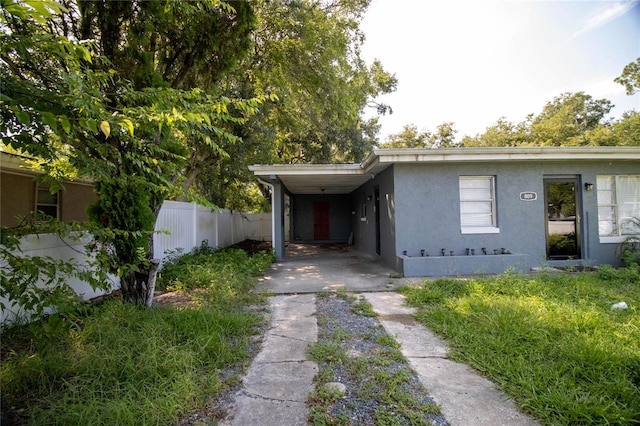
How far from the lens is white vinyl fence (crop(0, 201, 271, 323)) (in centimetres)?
376

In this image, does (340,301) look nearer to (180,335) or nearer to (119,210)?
(180,335)

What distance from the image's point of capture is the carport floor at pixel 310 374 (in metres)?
2.11

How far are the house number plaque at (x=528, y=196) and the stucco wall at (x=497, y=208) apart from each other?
7 cm

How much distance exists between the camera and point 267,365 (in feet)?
9.29

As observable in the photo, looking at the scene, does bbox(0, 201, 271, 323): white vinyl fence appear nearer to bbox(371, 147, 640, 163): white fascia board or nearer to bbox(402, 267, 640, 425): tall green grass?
bbox(402, 267, 640, 425): tall green grass

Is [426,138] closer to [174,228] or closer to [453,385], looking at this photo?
[174,228]

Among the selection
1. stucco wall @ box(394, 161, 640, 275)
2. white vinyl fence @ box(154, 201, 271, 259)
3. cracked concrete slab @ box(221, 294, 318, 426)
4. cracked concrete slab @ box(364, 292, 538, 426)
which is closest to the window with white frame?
stucco wall @ box(394, 161, 640, 275)

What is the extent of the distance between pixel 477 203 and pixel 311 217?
928cm

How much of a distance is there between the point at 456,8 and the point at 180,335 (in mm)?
6661

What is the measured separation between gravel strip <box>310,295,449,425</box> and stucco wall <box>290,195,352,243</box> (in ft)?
37.3

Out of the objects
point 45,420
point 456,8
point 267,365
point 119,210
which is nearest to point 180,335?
point 267,365

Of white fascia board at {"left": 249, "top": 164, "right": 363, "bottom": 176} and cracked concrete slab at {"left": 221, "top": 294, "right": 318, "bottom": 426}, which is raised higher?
white fascia board at {"left": 249, "top": 164, "right": 363, "bottom": 176}

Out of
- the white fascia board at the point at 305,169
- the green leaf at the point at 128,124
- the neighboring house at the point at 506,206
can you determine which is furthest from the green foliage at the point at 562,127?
the green leaf at the point at 128,124

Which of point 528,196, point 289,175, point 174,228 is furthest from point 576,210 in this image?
point 174,228
